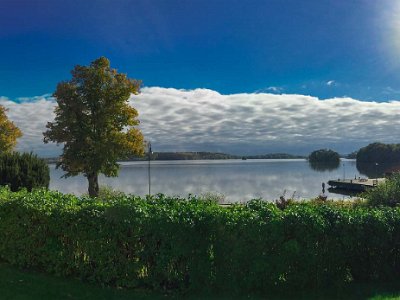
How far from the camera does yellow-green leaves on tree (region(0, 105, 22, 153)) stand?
36.6 metres

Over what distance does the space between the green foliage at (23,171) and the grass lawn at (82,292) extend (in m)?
16.0

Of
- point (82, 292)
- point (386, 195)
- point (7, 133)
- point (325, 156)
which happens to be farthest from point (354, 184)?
→ point (325, 156)

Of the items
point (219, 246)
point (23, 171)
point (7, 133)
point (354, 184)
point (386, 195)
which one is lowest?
point (354, 184)

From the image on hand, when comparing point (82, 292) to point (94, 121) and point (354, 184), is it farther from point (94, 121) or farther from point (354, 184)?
point (354, 184)

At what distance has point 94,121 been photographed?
1094 inches

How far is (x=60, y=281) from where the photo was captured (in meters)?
7.99

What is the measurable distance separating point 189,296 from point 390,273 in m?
4.01

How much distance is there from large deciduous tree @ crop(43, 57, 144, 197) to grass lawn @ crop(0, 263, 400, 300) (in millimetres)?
19413

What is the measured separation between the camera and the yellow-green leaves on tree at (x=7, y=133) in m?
36.6

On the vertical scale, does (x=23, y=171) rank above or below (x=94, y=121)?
below

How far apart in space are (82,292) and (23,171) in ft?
60.0

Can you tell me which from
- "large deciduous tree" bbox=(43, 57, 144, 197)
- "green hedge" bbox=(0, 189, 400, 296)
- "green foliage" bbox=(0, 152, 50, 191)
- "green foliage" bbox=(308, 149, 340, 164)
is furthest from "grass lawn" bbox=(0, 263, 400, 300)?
"green foliage" bbox=(308, 149, 340, 164)

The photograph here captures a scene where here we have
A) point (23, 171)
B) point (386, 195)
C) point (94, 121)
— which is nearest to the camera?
point (386, 195)

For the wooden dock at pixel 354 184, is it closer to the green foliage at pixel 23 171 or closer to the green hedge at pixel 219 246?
the green foliage at pixel 23 171
